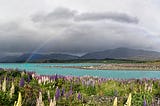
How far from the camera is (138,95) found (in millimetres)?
16719

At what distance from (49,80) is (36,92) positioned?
26.8ft

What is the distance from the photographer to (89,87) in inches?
792

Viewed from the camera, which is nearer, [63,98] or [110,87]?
[63,98]

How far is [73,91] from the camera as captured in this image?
55.9ft

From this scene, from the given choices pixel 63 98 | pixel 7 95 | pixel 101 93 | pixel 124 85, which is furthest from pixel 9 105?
pixel 124 85

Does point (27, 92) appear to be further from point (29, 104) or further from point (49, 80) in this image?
point (49, 80)

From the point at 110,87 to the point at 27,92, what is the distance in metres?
10.2

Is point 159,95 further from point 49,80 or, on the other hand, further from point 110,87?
point 49,80

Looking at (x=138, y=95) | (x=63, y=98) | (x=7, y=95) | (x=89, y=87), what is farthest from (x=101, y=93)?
(x=7, y=95)

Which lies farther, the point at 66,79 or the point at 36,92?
the point at 66,79

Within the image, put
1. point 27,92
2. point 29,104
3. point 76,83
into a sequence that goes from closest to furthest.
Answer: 1. point 29,104
2. point 27,92
3. point 76,83

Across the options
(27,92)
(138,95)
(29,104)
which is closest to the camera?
(29,104)

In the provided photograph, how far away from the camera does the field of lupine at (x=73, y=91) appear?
1108 centimetres

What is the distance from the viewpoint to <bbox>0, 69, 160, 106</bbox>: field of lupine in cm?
1108
